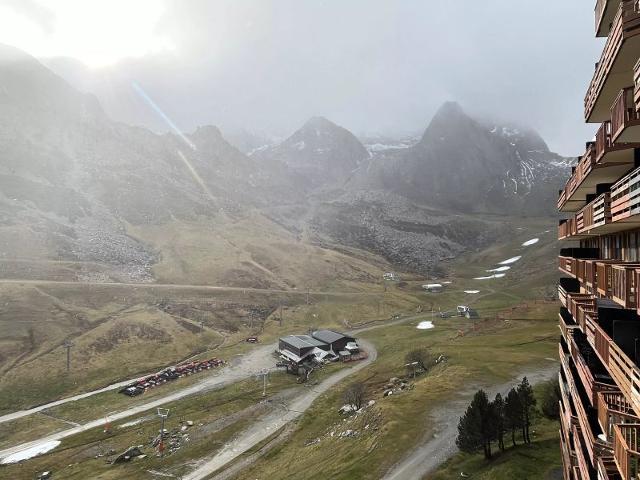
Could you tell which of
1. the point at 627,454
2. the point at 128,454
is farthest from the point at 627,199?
the point at 128,454

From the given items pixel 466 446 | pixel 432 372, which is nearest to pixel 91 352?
pixel 432 372

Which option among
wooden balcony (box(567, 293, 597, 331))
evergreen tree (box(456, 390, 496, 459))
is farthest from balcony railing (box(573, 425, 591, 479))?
evergreen tree (box(456, 390, 496, 459))

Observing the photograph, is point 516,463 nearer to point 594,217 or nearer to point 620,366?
point 594,217

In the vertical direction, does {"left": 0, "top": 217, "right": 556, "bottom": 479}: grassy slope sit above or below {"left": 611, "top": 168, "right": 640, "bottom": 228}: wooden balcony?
below

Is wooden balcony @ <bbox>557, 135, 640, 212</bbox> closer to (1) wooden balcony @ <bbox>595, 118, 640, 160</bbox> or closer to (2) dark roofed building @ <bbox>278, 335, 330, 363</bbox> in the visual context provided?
(1) wooden balcony @ <bbox>595, 118, 640, 160</bbox>

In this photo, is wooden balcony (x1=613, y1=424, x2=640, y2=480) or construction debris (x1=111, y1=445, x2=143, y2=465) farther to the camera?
construction debris (x1=111, y1=445, x2=143, y2=465)

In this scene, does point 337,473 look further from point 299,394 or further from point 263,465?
point 299,394
